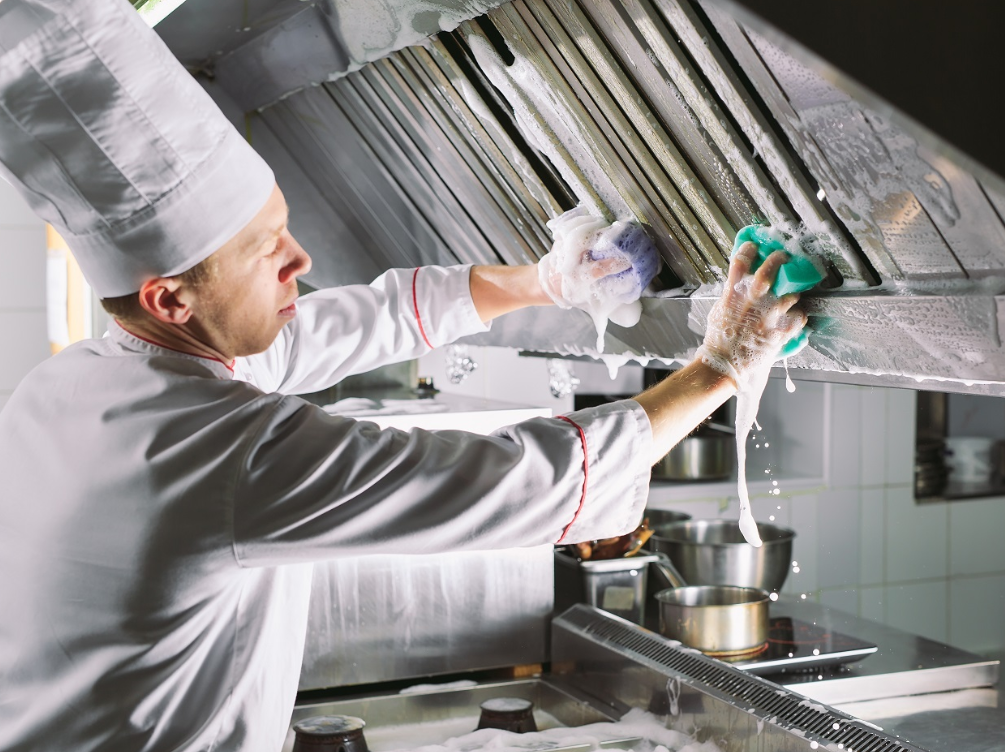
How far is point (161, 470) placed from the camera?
40.1 inches

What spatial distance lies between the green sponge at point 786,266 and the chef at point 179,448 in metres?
0.01

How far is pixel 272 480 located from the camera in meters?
1.00

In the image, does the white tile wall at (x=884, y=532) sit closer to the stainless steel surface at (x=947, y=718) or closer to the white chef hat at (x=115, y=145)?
the stainless steel surface at (x=947, y=718)

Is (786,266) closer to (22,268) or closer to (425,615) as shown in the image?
(425,615)

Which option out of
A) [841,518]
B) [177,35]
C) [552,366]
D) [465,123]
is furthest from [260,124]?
[841,518]

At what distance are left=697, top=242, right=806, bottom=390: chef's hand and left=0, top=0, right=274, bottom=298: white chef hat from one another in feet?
1.63

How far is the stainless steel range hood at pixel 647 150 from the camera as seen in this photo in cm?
85

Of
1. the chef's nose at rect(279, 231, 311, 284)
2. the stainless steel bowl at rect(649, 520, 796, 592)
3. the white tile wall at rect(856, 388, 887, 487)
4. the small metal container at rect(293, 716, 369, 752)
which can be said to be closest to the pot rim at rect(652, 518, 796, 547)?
the stainless steel bowl at rect(649, 520, 796, 592)

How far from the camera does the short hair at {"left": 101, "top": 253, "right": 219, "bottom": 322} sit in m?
1.09

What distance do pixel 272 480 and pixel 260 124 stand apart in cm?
112

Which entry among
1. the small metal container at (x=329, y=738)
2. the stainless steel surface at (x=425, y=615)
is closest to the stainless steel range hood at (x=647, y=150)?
the stainless steel surface at (x=425, y=615)

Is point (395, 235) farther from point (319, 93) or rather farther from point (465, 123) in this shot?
point (465, 123)

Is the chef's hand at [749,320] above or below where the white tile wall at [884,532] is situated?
above

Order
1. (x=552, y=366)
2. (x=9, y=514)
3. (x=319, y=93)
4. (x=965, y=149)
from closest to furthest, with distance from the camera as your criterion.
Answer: (x=965, y=149)
(x=9, y=514)
(x=319, y=93)
(x=552, y=366)
